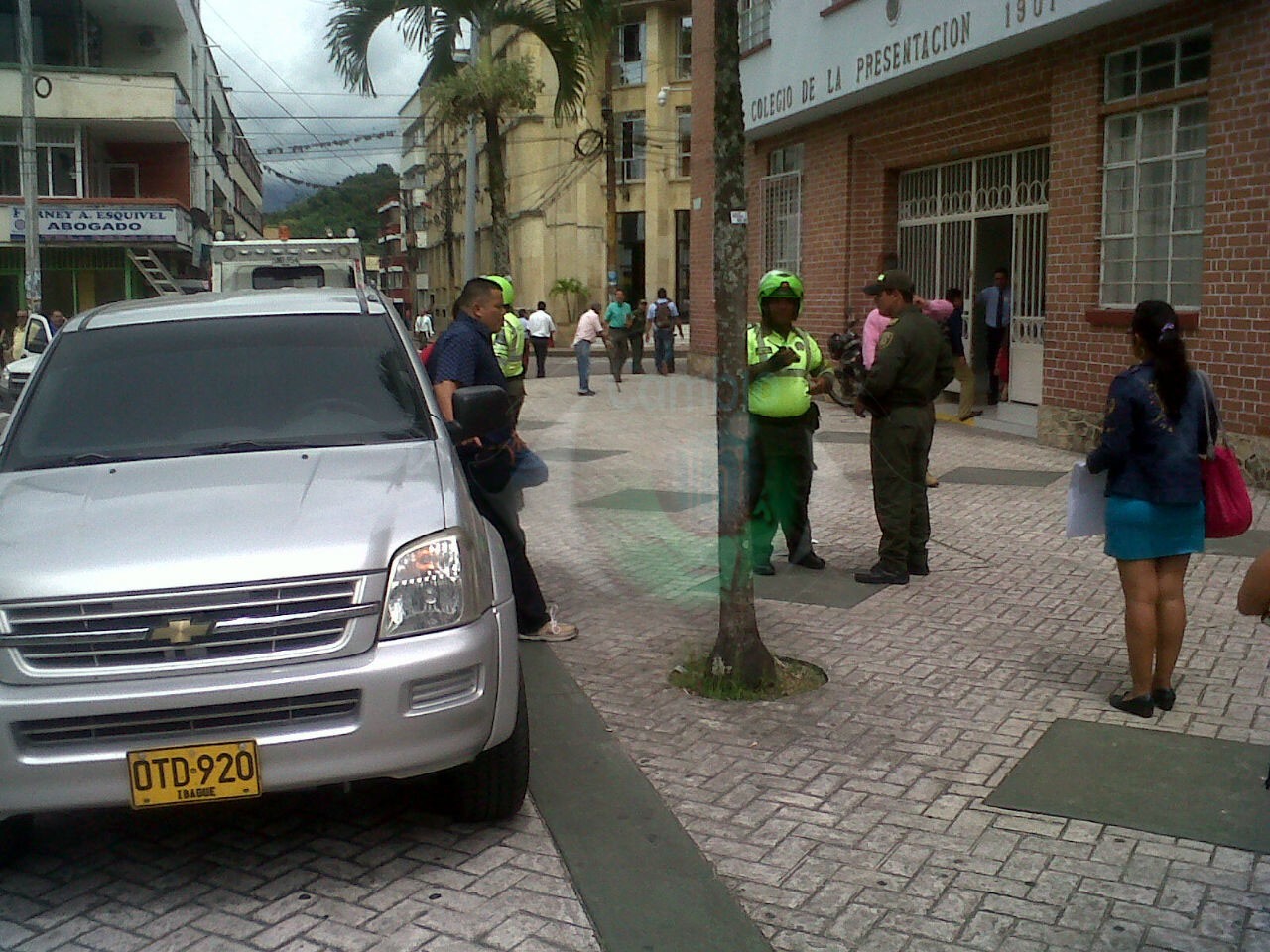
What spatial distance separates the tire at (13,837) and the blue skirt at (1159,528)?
4.15 m

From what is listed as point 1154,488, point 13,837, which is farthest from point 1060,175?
point 13,837

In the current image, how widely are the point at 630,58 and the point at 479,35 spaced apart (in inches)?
1115

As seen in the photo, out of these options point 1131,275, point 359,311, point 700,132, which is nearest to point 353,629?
point 359,311

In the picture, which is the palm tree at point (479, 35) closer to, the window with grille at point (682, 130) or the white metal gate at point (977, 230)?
the white metal gate at point (977, 230)

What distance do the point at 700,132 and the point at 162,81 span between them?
62.4ft

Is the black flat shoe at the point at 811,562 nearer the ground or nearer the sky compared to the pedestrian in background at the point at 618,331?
nearer the ground

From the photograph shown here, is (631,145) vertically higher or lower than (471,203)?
higher

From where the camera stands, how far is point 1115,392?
5266mm

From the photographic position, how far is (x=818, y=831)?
4.37 metres

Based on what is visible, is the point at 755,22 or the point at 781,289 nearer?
the point at 781,289

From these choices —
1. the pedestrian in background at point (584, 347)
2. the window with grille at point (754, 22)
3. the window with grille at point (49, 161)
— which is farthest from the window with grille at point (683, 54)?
the window with grille at point (754, 22)

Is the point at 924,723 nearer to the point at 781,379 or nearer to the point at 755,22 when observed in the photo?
the point at 781,379

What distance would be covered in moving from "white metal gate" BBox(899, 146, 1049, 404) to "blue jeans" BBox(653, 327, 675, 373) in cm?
839

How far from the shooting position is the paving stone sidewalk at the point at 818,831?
374 cm
